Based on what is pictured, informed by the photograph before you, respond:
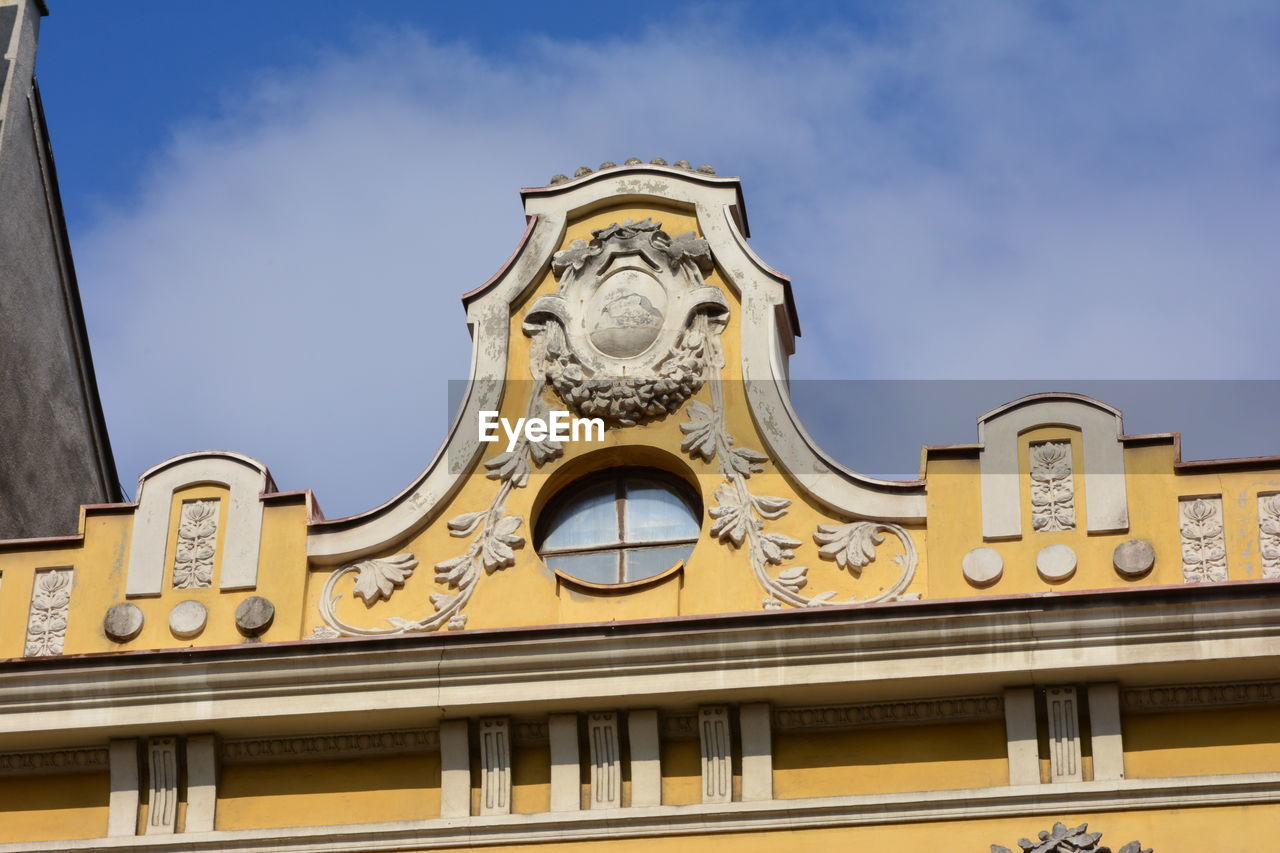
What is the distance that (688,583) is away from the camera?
14.3m

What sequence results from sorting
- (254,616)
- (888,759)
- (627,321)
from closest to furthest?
(888,759) → (254,616) → (627,321)

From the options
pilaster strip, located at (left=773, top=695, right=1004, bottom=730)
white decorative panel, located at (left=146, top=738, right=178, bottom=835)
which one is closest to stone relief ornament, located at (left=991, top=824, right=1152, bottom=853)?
pilaster strip, located at (left=773, top=695, right=1004, bottom=730)

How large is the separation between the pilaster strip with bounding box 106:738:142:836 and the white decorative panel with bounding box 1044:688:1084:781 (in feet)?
16.5

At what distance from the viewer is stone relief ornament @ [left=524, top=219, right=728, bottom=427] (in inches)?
587

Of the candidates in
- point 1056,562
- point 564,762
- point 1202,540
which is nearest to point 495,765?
point 564,762

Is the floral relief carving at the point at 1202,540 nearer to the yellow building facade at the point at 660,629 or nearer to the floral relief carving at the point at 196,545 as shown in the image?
the yellow building facade at the point at 660,629

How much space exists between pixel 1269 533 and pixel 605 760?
379 centimetres

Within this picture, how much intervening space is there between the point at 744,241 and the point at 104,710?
464cm

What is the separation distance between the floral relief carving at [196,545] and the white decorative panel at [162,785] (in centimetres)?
100

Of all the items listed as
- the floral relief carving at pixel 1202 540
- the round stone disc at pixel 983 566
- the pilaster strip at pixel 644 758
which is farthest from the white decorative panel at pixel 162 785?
the floral relief carving at pixel 1202 540

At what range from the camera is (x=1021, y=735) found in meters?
13.6

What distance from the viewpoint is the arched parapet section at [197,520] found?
14.8 m

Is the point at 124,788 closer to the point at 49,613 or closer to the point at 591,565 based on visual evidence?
the point at 49,613

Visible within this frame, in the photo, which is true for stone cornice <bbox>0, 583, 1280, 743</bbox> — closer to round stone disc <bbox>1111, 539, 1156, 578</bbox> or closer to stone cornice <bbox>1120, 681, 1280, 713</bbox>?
stone cornice <bbox>1120, 681, 1280, 713</bbox>
